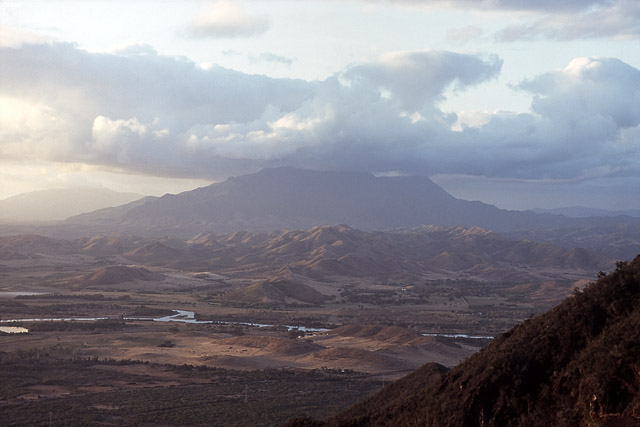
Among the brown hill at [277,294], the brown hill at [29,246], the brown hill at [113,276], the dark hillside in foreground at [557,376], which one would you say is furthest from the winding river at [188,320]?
the brown hill at [29,246]

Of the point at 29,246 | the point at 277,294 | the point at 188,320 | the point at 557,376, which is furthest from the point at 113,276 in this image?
the point at 557,376

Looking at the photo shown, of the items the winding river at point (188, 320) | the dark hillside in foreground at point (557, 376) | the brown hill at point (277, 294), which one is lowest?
the winding river at point (188, 320)

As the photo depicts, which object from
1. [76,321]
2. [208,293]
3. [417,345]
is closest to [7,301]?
[76,321]

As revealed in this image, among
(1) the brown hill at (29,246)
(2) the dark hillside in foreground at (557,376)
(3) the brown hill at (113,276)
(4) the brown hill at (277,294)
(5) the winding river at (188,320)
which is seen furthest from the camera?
(1) the brown hill at (29,246)

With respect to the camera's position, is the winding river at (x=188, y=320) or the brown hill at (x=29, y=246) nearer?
the winding river at (x=188, y=320)

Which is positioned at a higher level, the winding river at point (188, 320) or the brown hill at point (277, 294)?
the brown hill at point (277, 294)

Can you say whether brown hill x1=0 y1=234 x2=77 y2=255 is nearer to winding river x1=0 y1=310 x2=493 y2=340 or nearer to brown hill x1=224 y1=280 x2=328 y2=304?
Result: brown hill x1=224 y1=280 x2=328 y2=304

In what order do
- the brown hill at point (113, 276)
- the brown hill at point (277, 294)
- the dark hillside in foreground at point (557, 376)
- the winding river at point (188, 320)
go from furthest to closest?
the brown hill at point (113, 276), the brown hill at point (277, 294), the winding river at point (188, 320), the dark hillside in foreground at point (557, 376)

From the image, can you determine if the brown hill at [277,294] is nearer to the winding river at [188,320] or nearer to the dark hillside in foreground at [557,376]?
the winding river at [188,320]

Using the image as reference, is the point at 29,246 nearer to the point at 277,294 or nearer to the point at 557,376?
the point at 277,294

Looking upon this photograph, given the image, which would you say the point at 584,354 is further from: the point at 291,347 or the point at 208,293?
the point at 208,293
